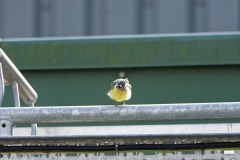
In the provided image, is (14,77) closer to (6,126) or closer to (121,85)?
(6,126)

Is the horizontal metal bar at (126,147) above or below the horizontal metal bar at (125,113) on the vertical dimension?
below

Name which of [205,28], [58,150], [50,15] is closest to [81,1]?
[50,15]

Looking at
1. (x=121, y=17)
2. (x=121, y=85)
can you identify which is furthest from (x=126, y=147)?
(x=121, y=17)

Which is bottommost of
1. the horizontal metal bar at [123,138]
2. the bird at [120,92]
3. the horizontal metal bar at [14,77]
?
the horizontal metal bar at [123,138]

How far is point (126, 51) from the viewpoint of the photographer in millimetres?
6723

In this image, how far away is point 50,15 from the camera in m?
8.37

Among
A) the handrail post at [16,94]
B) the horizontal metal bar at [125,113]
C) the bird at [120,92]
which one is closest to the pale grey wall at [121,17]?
the bird at [120,92]

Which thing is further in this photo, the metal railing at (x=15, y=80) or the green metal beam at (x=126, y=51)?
the green metal beam at (x=126, y=51)

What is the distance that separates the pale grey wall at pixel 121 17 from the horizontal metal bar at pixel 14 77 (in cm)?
488

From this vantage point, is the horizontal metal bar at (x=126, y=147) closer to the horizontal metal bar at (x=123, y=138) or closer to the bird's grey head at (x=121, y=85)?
the horizontal metal bar at (x=123, y=138)

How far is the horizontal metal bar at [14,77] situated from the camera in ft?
9.51

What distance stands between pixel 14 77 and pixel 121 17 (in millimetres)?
5397

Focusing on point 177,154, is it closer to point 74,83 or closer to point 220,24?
point 74,83

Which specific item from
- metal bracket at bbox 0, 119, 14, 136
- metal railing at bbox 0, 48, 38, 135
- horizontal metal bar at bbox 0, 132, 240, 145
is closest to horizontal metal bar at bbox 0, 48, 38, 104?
metal railing at bbox 0, 48, 38, 135
